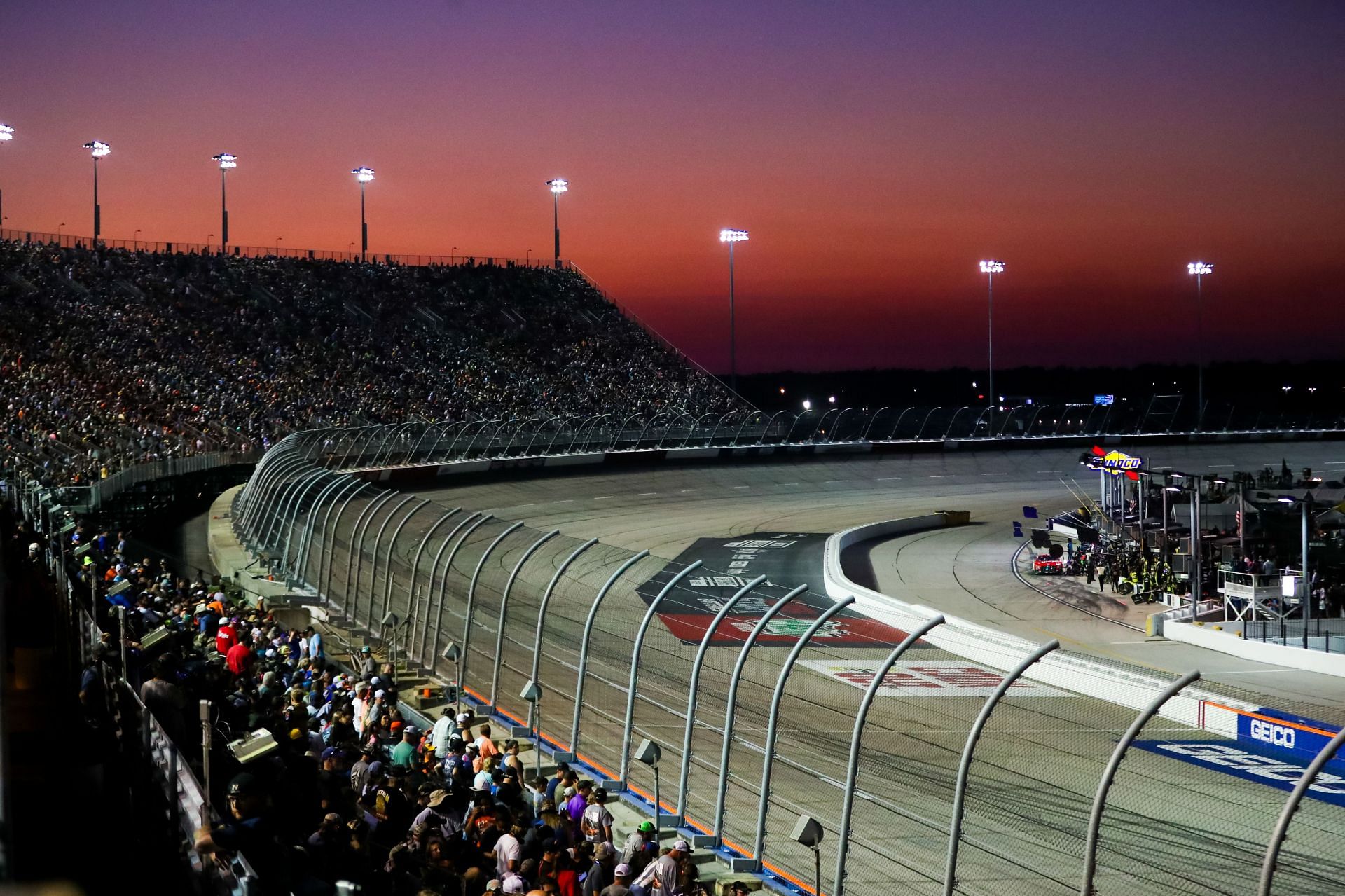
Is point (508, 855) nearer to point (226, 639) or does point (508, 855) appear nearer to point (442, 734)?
point (442, 734)

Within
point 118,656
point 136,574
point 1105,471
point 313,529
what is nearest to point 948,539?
point 1105,471

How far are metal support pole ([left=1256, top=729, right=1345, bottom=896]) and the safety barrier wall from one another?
0.67 meters

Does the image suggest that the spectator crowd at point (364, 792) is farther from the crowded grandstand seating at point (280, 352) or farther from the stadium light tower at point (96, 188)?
the stadium light tower at point (96, 188)

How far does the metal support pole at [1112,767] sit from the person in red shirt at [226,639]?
787 cm

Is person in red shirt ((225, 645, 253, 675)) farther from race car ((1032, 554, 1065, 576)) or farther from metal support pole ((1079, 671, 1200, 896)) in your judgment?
race car ((1032, 554, 1065, 576))

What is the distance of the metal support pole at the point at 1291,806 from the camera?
4.81 metres

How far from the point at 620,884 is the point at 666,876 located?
1.93 ft

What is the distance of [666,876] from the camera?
645 centimetres

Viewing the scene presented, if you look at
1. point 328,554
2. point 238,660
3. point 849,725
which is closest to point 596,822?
point 238,660

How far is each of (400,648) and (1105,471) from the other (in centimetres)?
2128

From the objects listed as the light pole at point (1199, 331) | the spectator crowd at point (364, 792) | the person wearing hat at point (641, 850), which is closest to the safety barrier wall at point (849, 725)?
the person wearing hat at point (641, 850)

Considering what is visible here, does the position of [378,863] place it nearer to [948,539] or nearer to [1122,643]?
[1122,643]

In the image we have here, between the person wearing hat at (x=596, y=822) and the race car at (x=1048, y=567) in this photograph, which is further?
the race car at (x=1048, y=567)

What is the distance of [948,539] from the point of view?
3350 cm
